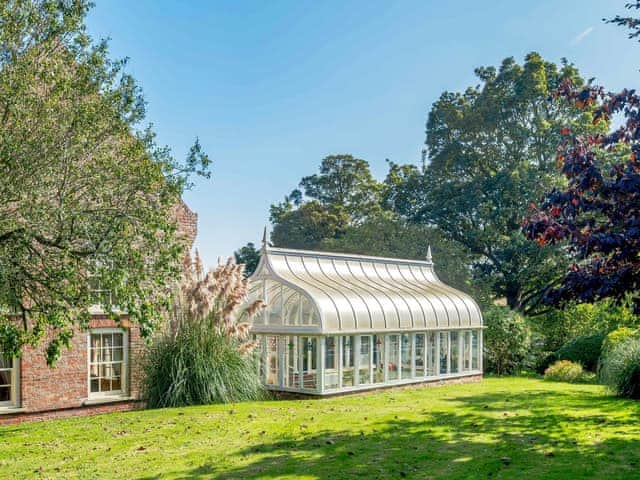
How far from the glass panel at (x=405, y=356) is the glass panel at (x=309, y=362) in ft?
10.2

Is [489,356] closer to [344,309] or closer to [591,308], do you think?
[591,308]

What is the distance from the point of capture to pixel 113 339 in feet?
51.8

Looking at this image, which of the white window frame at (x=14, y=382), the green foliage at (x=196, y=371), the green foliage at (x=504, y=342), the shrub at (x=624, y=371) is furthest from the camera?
the green foliage at (x=504, y=342)

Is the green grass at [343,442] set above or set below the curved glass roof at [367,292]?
below

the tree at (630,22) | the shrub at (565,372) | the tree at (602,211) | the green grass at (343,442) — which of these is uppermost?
the tree at (630,22)

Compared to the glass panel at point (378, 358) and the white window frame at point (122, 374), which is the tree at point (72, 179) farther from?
the glass panel at point (378, 358)

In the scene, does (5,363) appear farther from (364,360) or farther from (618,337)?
(618,337)

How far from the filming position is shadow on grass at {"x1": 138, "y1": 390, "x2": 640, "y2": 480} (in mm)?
8305

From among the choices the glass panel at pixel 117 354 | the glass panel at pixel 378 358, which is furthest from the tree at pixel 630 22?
the glass panel at pixel 117 354

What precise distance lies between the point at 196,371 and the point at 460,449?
6.50m

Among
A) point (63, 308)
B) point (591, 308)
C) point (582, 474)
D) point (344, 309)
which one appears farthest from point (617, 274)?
point (591, 308)

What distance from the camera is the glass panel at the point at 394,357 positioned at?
18703mm

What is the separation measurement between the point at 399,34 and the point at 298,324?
837 cm

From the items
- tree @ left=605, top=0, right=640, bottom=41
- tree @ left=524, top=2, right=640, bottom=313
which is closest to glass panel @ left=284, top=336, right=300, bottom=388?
tree @ left=524, top=2, right=640, bottom=313
